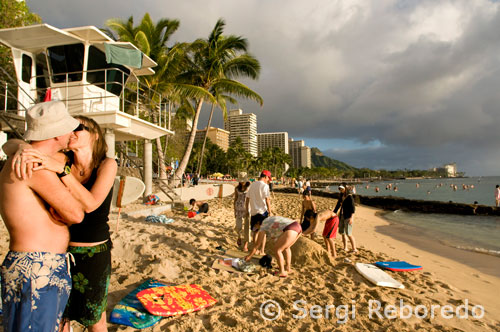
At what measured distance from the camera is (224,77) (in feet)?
50.6

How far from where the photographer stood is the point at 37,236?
1.45 metres

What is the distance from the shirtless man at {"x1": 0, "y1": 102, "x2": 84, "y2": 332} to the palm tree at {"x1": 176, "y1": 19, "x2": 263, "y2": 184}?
13.0m

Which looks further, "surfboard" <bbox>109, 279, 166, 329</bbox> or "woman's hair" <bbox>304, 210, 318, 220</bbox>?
"woman's hair" <bbox>304, 210, 318, 220</bbox>

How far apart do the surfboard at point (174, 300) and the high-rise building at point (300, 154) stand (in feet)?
586

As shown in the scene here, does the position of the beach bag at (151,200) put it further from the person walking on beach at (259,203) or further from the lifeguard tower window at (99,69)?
the person walking on beach at (259,203)

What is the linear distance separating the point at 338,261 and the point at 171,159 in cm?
2770

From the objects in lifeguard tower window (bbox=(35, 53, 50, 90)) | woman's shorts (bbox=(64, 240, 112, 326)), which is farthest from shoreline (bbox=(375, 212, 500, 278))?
lifeguard tower window (bbox=(35, 53, 50, 90))

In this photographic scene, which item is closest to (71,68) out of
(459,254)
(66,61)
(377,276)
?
(66,61)

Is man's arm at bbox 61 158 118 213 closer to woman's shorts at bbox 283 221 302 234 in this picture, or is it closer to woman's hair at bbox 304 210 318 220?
woman's shorts at bbox 283 221 302 234

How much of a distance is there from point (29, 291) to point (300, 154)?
19072 cm

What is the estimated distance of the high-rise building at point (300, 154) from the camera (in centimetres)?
18485

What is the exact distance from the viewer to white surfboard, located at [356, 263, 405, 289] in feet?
14.3

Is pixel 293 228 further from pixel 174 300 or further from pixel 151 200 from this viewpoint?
pixel 151 200

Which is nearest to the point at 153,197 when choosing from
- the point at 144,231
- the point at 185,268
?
the point at 144,231
